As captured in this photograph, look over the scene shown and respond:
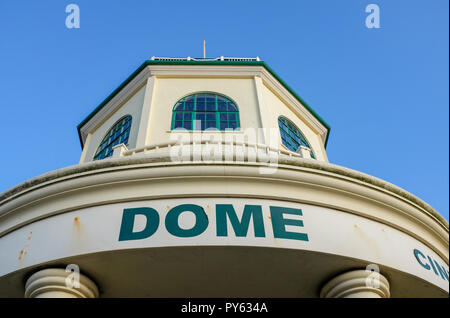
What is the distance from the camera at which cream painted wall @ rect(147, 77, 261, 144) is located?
1208cm

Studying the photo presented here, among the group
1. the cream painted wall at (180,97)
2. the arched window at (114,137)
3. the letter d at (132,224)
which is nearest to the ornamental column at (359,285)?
the letter d at (132,224)

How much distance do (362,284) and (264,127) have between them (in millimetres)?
5811

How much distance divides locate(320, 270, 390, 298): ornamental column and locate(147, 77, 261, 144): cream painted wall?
562 cm

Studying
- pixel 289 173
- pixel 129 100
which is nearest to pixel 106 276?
pixel 289 173

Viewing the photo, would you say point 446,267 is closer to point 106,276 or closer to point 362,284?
point 362,284

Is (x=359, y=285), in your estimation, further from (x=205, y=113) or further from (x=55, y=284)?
(x=205, y=113)

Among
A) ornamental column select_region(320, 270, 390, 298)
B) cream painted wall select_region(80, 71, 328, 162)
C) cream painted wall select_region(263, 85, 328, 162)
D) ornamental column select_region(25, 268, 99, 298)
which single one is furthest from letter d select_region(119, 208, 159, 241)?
cream painted wall select_region(263, 85, 328, 162)

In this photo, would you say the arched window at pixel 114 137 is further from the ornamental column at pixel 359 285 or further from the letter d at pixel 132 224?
the ornamental column at pixel 359 285

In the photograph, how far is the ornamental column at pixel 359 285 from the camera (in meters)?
7.01

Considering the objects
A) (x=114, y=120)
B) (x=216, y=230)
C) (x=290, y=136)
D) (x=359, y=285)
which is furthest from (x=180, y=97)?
(x=359, y=285)
